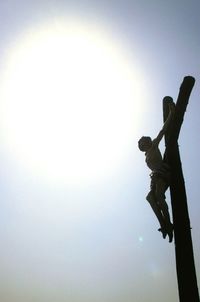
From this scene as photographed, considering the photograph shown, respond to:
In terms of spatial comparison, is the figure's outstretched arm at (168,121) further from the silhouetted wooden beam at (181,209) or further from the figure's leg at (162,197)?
the figure's leg at (162,197)

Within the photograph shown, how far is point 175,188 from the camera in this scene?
6.17 metres

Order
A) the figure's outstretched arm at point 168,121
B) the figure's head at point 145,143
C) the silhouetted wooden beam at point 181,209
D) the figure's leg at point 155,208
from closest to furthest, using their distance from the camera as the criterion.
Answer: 1. the silhouetted wooden beam at point 181,209
2. the figure's leg at point 155,208
3. the figure's outstretched arm at point 168,121
4. the figure's head at point 145,143

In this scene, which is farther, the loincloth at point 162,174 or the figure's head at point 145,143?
the figure's head at point 145,143

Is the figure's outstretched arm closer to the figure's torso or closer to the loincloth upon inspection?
the figure's torso

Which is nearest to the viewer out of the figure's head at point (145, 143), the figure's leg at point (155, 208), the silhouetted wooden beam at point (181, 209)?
the silhouetted wooden beam at point (181, 209)

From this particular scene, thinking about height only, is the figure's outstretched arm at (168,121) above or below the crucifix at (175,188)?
above

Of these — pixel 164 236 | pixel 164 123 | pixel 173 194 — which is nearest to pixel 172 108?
pixel 164 123

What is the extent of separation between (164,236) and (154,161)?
133cm

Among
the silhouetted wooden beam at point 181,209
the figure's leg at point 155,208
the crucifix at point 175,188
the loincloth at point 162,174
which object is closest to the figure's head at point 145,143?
the crucifix at point 175,188

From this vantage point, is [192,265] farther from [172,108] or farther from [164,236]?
[172,108]

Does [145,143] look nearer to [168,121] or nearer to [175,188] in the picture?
[168,121]

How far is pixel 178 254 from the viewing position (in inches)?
217

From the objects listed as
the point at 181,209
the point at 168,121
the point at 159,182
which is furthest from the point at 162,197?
the point at 168,121

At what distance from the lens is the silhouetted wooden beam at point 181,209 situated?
17.3 feet
